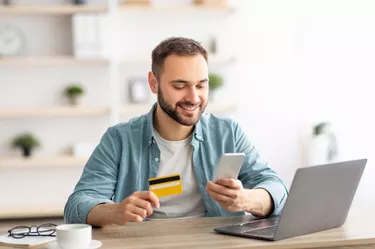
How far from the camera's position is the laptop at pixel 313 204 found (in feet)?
7.09

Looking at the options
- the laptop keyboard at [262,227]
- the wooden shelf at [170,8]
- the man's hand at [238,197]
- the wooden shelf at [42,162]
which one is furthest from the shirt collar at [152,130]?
the wooden shelf at [170,8]

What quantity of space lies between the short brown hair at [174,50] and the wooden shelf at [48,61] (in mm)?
2811

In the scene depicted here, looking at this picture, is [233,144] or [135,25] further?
[135,25]

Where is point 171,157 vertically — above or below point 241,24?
below

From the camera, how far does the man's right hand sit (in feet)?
7.41

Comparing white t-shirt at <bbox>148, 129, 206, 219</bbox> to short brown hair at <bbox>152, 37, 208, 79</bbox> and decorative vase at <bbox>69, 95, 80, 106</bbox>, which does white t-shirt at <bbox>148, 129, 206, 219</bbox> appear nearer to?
short brown hair at <bbox>152, 37, 208, 79</bbox>

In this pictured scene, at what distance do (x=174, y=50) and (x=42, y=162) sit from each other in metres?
3.03

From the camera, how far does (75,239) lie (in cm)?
204

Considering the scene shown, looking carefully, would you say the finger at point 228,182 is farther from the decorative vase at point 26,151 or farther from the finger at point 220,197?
the decorative vase at point 26,151

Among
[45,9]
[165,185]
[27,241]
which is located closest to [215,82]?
[45,9]

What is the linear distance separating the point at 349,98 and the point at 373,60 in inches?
14.5

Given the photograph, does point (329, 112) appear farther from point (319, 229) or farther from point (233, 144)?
point (319, 229)

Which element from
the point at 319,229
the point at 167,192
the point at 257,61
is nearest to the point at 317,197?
the point at 319,229

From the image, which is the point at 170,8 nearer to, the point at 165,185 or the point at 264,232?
the point at 165,185
